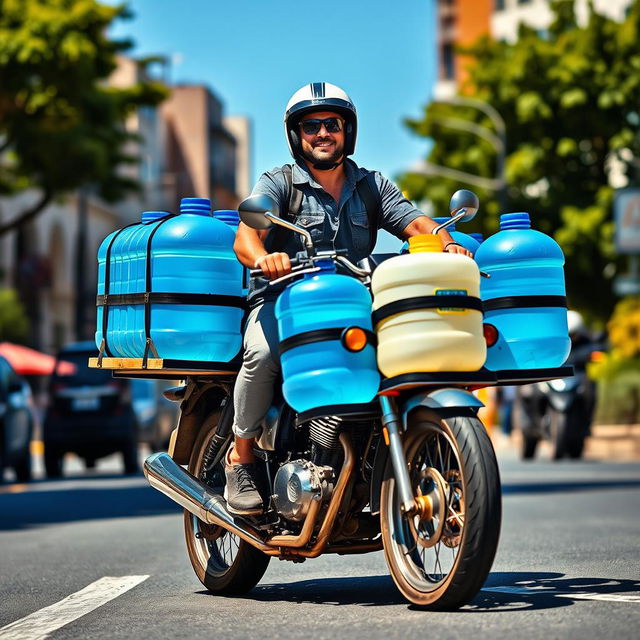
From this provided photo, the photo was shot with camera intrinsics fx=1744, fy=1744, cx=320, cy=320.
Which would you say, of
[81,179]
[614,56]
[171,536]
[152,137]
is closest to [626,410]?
[81,179]

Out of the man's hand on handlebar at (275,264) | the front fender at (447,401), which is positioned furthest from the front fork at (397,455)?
the man's hand on handlebar at (275,264)

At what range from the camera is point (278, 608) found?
6754mm

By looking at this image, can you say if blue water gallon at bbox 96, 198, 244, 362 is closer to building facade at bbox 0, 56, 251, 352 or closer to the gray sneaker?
the gray sneaker

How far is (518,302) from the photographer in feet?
22.7

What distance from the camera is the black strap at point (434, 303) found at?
6129 millimetres

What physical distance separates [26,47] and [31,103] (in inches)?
54.3

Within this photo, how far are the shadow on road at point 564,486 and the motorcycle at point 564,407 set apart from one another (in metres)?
3.16

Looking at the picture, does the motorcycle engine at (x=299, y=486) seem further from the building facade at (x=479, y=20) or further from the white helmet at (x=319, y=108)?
the building facade at (x=479, y=20)

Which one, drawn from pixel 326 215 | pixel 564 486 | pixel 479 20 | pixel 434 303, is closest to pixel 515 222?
pixel 326 215

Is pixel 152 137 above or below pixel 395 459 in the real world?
above

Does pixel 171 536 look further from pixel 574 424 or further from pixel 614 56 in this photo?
pixel 614 56

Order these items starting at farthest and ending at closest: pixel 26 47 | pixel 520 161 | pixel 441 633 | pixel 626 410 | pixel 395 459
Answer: pixel 520 161 → pixel 26 47 → pixel 626 410 → pixel 395 459 → pixel 441 633

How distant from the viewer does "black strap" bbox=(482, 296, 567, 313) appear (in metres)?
6.91

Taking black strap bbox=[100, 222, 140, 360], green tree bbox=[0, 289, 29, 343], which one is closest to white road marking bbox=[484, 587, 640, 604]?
black strap bbox=[100, 222, 140, 360]
